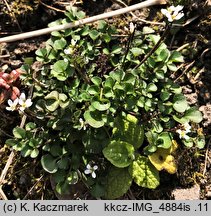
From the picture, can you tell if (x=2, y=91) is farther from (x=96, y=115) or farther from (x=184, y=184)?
(x=184, y=184)

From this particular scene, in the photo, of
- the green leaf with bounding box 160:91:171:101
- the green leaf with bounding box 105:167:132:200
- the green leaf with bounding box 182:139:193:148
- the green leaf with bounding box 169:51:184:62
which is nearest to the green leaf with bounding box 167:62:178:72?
the green leaf with bounding box 169:51:184:62

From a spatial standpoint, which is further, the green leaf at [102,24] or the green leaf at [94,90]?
the green leaf at [102,24]

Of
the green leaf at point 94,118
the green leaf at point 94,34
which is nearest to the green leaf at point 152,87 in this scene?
the green leaf at point 94,118

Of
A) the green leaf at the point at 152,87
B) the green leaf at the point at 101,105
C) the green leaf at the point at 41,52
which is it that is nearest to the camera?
the green leaf at the point at 101,105

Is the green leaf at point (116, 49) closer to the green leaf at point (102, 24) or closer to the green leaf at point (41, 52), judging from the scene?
the green leaf at point (102, 24)

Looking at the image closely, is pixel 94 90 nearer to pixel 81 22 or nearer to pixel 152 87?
pixel 152 87

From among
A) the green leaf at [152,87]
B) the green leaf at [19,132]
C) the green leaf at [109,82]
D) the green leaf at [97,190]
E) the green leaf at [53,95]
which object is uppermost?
the green leaf at [109,82]
